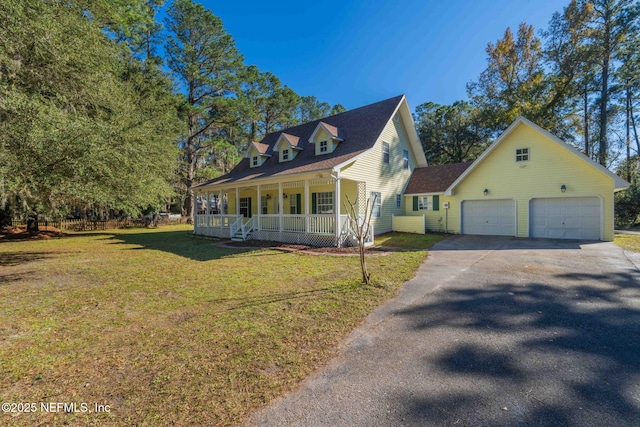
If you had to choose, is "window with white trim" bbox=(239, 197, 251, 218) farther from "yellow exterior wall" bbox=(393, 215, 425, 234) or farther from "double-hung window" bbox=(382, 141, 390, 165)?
"yellow exterior wall" bbox=(393, 215, 425, 234)

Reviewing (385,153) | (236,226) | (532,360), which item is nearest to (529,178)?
(385,153)

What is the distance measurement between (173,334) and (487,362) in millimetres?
4189

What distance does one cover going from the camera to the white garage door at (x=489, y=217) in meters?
14.5

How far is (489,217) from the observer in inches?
592

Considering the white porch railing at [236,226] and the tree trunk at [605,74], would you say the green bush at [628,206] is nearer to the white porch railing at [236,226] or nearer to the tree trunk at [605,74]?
the tree trunk at [605,74]

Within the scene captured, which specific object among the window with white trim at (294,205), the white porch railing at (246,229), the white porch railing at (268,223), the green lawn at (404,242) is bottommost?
the green lawn at (404,242)

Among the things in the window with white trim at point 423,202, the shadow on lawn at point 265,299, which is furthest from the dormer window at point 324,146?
the shadow on lawn at point 265,299

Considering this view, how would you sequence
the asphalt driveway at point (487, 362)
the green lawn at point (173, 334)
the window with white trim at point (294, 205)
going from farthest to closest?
the window with white trim at point (294, 205), the green lawn at point (173, 334), the asphalt driveway at point (487, 362)

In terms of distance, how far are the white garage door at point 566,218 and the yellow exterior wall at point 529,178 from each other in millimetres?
291

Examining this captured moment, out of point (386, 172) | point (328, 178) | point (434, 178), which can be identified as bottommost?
point (328, 178)

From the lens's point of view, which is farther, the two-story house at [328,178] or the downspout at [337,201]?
the two-story house at [328,178]

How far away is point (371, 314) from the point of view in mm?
4660

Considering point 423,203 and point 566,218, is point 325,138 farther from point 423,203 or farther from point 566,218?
point 566,218

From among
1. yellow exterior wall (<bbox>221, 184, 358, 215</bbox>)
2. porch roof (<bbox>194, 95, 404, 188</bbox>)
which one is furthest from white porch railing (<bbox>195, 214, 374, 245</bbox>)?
porch roof (<bbox>194, 95, 404, 188</bbox>)
